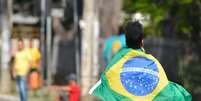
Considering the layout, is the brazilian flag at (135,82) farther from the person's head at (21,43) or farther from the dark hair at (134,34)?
the person's head at (21,43)

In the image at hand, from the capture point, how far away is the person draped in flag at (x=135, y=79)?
684 cm

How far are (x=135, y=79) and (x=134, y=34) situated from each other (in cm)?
36

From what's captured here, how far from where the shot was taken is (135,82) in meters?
6.86

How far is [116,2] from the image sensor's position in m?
21.1

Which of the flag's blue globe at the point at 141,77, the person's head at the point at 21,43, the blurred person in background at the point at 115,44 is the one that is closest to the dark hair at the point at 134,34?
the flag's blue globe at the point at 141,77

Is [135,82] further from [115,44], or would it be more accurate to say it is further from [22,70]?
[22,70]

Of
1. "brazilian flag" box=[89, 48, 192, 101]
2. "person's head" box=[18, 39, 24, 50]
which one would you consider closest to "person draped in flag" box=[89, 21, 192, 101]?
"brazilian flag" box=[89, 48, 192, 101]

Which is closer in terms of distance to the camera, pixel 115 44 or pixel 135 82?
pixel 135 82

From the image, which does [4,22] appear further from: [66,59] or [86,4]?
[66,59]

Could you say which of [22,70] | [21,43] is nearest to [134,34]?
[22,70]

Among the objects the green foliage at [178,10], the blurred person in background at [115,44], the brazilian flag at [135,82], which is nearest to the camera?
the brazilian flag at [135,82]

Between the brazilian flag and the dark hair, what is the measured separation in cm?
5

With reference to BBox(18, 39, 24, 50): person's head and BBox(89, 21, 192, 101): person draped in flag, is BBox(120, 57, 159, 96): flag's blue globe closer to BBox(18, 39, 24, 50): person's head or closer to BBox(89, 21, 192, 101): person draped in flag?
BBox(89, 21, 192, 101): person draped in flag

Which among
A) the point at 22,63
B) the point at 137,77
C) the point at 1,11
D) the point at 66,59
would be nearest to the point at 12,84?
the point at 1,11
